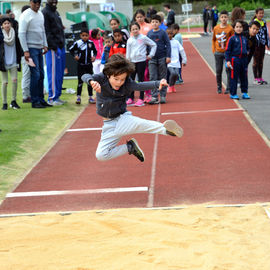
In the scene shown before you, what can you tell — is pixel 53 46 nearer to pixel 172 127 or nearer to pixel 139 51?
pixel 139 51

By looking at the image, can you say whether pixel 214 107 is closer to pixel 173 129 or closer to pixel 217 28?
pixel 217 28

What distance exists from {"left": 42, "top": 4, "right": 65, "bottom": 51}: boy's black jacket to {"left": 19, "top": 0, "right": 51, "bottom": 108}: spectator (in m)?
0.47

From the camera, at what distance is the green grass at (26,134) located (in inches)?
335

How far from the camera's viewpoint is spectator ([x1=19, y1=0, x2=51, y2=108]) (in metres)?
12.3

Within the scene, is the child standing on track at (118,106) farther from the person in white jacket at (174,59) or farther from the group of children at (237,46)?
the person in white jacket at (174,59)

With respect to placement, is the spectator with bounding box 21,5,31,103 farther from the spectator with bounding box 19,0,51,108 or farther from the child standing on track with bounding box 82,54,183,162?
the child standing on track with bounding box 82,54,183,162

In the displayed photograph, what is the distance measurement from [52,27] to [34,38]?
0.97 m

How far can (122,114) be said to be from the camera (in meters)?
6.75

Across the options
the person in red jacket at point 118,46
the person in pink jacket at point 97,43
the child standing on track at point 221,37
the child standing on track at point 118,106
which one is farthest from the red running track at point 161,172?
the person in pink jacket at point 97,43

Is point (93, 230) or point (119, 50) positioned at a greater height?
point (119, 50)

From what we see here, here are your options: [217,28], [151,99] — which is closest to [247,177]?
[151,99]

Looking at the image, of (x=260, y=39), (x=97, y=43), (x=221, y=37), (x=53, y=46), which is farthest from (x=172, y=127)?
(x=97, y=43)

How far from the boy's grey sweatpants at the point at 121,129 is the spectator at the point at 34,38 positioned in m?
6.13

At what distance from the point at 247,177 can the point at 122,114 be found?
2210mm
